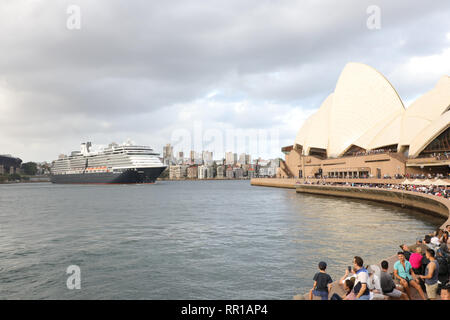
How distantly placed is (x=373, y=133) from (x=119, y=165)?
6081cm

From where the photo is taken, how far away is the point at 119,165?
87562 mm

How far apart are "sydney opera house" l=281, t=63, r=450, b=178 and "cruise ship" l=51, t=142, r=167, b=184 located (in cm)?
3717

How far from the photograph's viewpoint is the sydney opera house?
43.7m

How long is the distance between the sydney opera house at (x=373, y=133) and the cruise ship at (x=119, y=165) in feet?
122

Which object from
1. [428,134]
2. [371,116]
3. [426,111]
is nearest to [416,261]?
[428,134]

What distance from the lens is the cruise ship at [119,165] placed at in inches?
3376

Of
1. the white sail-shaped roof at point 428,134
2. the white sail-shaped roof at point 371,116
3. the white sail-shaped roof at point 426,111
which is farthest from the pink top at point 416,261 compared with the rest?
the white sail-shaped roof at point 426,111

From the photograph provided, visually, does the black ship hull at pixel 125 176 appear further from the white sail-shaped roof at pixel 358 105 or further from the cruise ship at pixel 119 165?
the white sail-shaped roof at pixel 358 105

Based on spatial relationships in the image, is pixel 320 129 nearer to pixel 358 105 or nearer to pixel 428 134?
pixel 358 105

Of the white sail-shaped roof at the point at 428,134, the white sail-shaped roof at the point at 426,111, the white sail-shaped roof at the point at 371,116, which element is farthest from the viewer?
the white sail-shaped roof at the point at 371,116

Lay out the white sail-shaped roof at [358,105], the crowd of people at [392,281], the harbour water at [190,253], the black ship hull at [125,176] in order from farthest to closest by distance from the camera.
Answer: the black ship hull at [125,176] < the white sail-shaped roof at [358,105] < the harbour water at [190,253] < the crowd of people at [392,281]
